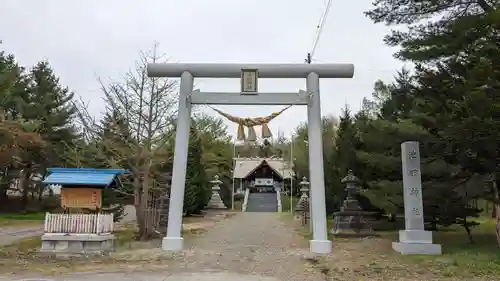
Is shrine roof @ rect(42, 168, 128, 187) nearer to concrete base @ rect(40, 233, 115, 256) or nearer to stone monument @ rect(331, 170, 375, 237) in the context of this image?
concrete base @ rect(40, 233, 115, 256)

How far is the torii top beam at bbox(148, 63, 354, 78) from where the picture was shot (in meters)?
13.1

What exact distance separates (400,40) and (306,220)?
41.7 feet

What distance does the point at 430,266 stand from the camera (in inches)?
396

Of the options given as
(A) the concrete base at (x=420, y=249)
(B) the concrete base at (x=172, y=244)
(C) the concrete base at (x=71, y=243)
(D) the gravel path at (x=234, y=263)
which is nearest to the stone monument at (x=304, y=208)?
(D) the gravel path at (x=234, y=263)

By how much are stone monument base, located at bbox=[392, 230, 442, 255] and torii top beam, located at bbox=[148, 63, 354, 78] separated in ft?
15.2

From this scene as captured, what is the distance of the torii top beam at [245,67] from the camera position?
13.1 metres

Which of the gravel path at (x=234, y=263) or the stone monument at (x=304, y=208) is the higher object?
the stone monument at (x=304, y=208)

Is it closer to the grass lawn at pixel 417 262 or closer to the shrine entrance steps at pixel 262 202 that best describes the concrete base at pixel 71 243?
the grass lawn at pixel 417 262

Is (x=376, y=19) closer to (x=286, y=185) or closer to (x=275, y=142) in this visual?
(x=286, y=185)

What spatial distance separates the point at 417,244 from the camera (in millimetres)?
12047

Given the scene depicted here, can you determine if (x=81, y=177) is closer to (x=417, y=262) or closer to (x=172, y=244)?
(x=172, y=244)

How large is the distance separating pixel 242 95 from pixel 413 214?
5.71 meters

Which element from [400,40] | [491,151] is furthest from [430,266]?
[400,40]

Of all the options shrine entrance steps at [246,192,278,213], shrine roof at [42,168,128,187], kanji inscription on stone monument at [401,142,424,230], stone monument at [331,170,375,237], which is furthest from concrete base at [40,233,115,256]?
shrine entrance steps at [246,192,278,213]
